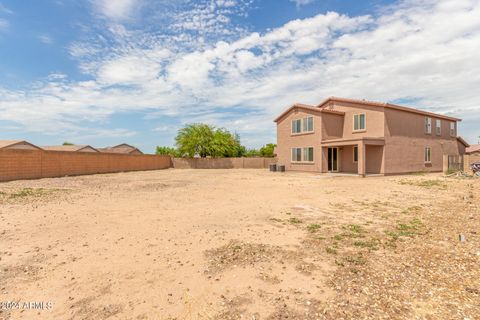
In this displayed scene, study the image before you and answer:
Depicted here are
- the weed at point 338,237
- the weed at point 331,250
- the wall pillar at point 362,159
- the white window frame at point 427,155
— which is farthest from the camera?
the white window frame at point 427,155

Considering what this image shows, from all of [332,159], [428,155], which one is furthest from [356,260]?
[428,155]

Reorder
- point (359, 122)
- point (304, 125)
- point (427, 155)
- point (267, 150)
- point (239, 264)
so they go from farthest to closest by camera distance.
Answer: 1. point (267, 150)
2. point (304, 125)
3. point (427, 155)
4. point (359, 122)
5. point (239, 264)

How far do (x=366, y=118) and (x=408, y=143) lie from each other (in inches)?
170

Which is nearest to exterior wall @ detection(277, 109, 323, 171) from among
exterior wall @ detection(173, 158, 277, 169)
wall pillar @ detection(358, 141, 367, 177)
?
wall pillar @ detection(358, 141, 367, 177)

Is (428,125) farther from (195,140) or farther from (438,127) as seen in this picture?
(195,140)

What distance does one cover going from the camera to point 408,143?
2214cm

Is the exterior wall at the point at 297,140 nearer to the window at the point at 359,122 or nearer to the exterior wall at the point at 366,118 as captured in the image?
the exterior wall at the point at 366,118

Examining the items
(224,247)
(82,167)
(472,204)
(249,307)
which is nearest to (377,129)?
(472,204)

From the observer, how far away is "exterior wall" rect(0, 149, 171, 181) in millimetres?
16750

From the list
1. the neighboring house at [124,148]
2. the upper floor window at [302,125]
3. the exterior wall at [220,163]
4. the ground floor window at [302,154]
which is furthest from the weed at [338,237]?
the neighboring house at [124,148]

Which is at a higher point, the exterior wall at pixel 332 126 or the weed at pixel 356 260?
the exterior wall at pixel 332 126

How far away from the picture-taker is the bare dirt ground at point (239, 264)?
3105 mm

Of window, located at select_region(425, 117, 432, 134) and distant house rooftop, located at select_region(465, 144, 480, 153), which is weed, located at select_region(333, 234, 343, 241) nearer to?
window, located at select_region(425, 117, 432, 134)

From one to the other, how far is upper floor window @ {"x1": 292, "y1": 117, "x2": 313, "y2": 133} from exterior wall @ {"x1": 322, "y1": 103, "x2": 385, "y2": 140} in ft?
6.76
